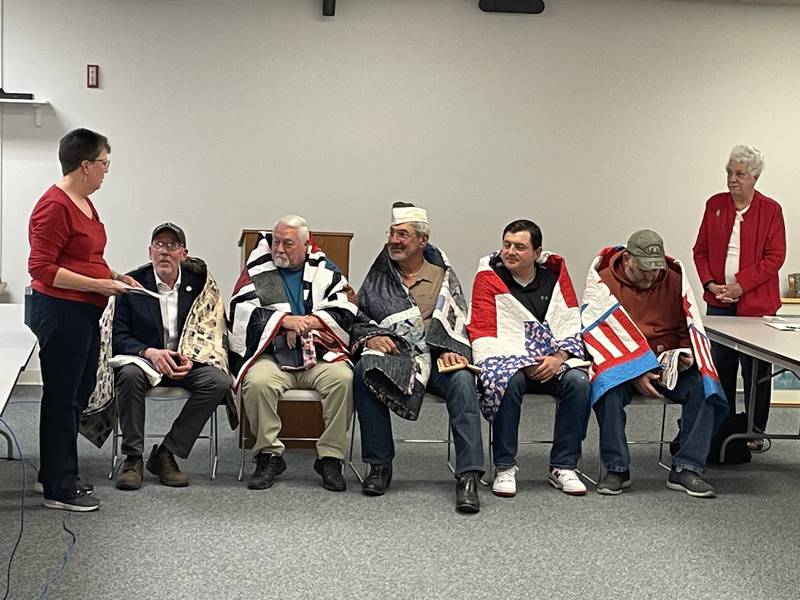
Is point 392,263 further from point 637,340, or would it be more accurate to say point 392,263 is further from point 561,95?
point 561,95

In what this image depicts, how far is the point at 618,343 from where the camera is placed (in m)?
4.55

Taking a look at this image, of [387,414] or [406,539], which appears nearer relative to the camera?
[406,539]

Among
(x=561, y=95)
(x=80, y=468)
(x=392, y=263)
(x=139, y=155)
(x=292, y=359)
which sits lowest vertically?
(x=80, y=468)

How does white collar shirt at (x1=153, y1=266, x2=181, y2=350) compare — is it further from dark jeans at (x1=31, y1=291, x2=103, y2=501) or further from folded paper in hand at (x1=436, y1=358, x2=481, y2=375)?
folded paper in hand at (x1=436, y1=358, x2=481, y2=375)

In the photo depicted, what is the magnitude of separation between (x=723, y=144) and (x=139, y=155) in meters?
3.56

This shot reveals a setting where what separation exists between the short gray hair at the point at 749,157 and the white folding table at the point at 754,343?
709mm

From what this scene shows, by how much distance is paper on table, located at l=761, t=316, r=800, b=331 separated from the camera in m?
4.75

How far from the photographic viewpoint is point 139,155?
6.37 meters

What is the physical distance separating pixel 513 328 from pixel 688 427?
834 mm

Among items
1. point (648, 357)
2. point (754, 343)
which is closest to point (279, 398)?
point (648, 357)

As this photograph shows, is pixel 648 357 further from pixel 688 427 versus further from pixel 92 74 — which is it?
pixel 92 74

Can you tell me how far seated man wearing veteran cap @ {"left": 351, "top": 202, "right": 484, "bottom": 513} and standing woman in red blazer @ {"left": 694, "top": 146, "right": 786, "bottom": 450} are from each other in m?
1.37

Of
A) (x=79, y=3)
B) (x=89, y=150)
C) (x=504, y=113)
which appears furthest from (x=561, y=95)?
(x=89, y=150)

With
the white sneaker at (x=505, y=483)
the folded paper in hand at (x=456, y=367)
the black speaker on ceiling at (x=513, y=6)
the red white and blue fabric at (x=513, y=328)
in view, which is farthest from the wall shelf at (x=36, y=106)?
the white sneaker at (x=505, y=483)
